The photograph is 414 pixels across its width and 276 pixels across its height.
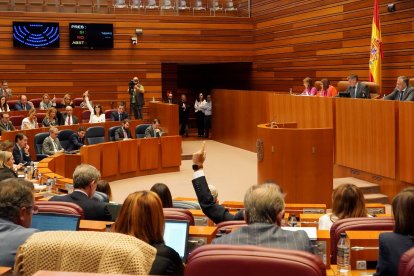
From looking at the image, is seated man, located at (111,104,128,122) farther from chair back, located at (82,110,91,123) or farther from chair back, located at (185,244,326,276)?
chair back, located at (185,244,326,276)

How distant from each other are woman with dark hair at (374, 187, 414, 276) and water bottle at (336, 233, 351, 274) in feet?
1.54

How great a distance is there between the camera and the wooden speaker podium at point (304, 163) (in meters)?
8.65

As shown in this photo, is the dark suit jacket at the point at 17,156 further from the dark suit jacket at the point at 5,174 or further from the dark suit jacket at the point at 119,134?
the dark suit jacket at the point at 5,174

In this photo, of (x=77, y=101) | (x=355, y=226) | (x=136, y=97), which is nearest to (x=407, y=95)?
(x=355, y=226)

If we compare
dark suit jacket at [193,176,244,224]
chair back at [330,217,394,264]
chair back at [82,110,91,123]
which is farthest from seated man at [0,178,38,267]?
chair back at [82,110,91,123]

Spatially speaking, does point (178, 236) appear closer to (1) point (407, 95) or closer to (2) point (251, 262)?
(2) point (251, 262)

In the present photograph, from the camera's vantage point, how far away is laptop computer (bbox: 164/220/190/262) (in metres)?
3.37

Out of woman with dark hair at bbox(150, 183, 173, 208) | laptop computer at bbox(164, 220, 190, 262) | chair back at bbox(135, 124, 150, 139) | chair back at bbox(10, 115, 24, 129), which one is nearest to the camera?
laptop computer at bbox(164, 220, 190, 262)

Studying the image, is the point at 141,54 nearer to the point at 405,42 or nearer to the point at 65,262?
the point at 405,42

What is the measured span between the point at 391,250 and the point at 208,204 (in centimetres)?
172

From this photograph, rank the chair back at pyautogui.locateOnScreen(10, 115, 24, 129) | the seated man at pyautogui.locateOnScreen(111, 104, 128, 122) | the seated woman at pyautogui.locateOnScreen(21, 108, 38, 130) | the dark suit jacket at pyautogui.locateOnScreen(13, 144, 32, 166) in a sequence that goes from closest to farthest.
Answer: the dark suit jacket at pyautogui.locateOnScreen(13, 144, 32, 166), the seated woman at pyautogui.locateOnScreen(21, 108, 38, 130), the chair back at pyautogui.locateOnScreen(10, 115, 24, 129), the seated man at pyautogui.locateOnScreen(111, 104, 128, 122)

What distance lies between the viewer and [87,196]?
15.8ft

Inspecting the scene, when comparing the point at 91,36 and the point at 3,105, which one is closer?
the point at 3,105

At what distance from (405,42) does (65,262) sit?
35.2 feet
